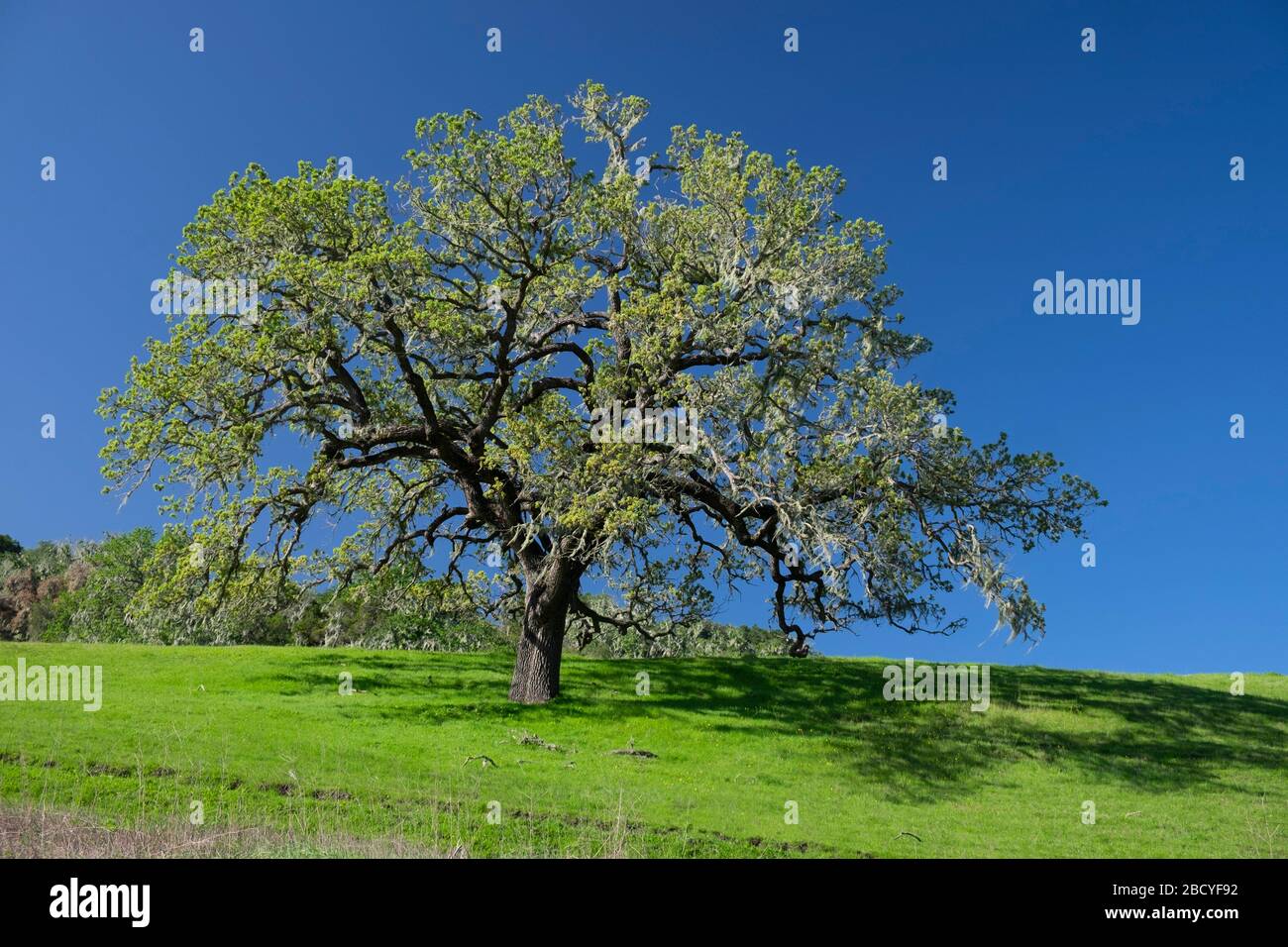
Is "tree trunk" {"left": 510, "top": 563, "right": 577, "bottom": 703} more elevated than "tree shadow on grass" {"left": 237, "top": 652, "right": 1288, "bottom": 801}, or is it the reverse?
"tree trunk" {"left": 510, "top": 563, "right": 577, "bottom": 703}

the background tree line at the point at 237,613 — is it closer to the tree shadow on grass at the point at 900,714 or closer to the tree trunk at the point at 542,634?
the tree shadow on grass at the point at 900,714

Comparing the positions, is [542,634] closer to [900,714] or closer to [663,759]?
[663,759]

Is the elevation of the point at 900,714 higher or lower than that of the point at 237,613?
lower

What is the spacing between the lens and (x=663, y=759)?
878 inches

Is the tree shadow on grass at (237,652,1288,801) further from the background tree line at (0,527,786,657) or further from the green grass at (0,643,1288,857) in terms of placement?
the background tree line at (0,527,786,657)

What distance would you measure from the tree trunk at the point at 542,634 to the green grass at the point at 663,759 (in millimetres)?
774

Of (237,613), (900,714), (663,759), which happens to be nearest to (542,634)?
(663,759)

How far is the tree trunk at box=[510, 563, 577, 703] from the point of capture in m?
25.7

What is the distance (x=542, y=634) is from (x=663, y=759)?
5692 millimetres

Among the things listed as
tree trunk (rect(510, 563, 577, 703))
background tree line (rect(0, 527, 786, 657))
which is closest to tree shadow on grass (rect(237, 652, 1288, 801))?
tree trunk (rect(510, 563, 577, 703))

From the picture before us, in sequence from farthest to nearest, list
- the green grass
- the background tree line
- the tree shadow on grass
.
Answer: the background tree line, the tree shadow on grass, the green grass

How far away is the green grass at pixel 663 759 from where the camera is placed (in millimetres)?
15586

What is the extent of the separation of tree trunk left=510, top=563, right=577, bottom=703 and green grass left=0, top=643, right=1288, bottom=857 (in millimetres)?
774
